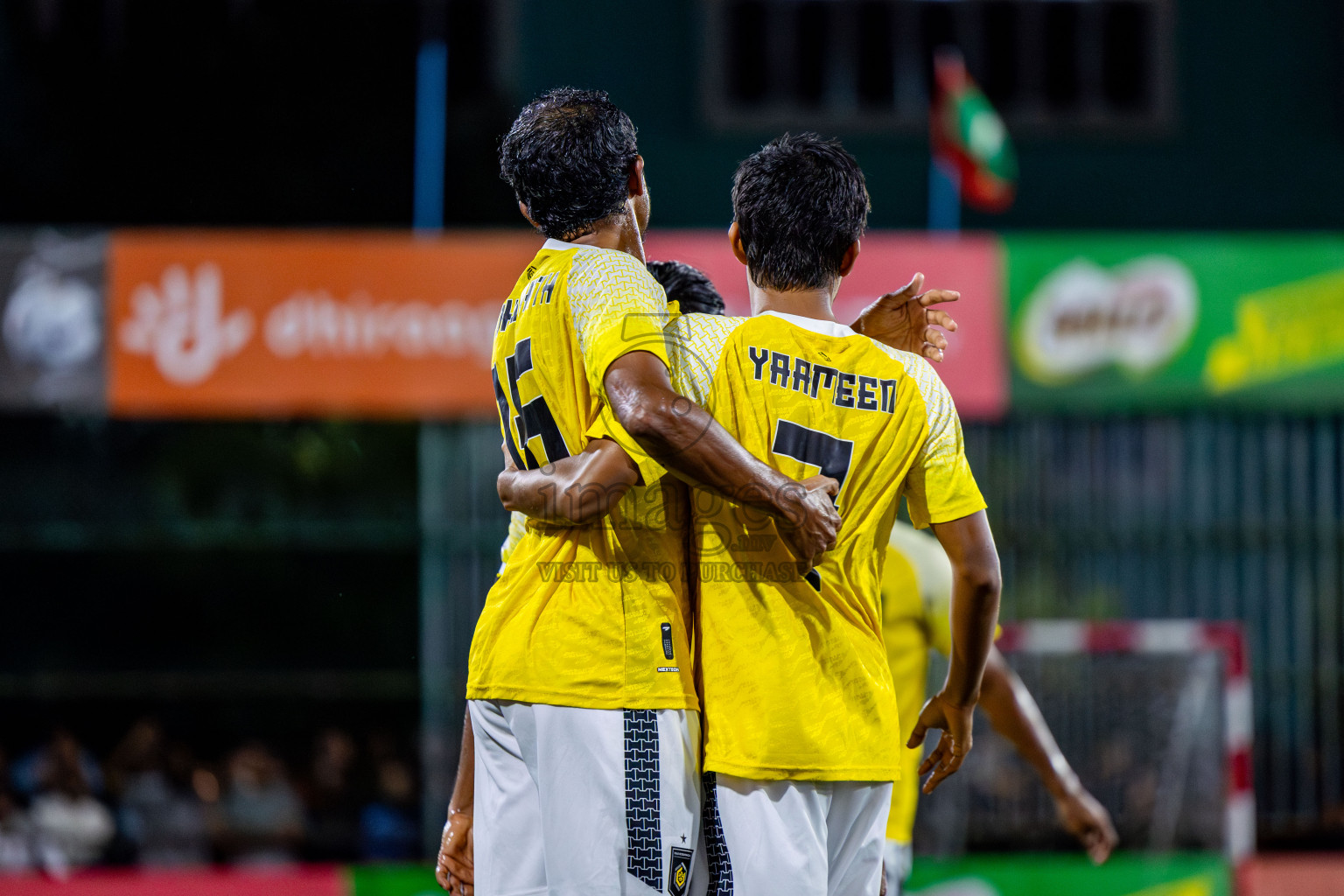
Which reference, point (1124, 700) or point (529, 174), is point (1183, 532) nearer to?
point (1124, 700)

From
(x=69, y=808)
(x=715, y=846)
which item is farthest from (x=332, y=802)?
(x=715, y=846)

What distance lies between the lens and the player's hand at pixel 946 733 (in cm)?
307

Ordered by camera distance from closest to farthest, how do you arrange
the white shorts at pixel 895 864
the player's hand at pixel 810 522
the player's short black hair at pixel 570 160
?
the player's hand at pixel 810 522
the player's short black hair at pixel 570 160
the white shorts at pixel 895 864

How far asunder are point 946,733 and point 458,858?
3.66 ft

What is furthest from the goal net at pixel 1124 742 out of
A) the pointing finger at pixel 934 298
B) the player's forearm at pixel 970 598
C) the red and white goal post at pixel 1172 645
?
the pointing finger at pixel 934 298

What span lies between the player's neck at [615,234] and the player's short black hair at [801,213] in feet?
0.81

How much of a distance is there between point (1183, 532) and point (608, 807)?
6.65 metres

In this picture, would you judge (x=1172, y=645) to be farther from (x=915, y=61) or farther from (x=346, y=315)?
(x=915, y=61)

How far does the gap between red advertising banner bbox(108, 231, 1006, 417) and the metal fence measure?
2.58ft

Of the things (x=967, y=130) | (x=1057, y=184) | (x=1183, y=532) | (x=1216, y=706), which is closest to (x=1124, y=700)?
(x=1216, y=706)

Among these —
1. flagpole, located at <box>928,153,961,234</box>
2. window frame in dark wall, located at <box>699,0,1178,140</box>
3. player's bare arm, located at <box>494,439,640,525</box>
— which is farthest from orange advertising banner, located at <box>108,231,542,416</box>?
player's bare arm, located at <box>494,439,640,525</box>

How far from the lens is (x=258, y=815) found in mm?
8641

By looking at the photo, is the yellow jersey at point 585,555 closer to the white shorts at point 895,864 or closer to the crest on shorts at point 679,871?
the crest on shorts at point 679,871

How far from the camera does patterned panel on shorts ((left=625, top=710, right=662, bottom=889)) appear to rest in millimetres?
2680
